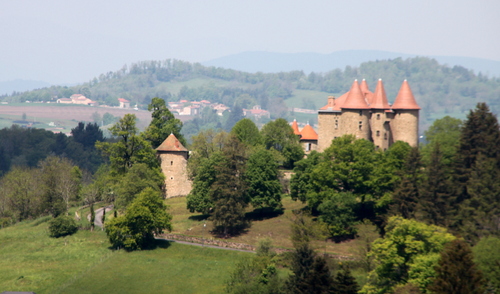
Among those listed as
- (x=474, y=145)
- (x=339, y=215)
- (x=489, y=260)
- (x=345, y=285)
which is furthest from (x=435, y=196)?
(x=345, y=285)

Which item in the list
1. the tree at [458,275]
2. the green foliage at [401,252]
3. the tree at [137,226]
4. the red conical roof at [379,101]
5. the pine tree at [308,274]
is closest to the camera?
the tree at [458,275]

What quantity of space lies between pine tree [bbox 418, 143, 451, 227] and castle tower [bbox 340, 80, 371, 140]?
1311 cm

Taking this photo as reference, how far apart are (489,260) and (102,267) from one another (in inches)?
1231

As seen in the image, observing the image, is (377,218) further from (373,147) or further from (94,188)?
(94,188)

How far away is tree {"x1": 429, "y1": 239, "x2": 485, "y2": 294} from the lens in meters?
37.2

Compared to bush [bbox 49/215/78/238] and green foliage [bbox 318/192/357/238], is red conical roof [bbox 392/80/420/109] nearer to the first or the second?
green foliage [bbox 318/192/357/238]

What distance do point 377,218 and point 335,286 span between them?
2032cm

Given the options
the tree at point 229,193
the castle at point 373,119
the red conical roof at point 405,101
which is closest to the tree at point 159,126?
the tree at point 229,193

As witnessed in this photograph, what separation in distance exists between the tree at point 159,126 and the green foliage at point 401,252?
39.9 metres

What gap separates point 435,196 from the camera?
55.1 m

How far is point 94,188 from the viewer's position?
238 feet

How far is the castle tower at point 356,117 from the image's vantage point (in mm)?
69250

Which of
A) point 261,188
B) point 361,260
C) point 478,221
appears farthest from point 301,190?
point 478,221

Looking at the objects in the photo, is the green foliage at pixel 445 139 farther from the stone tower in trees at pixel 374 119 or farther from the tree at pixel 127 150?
the tree at pixel 127 150
